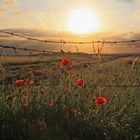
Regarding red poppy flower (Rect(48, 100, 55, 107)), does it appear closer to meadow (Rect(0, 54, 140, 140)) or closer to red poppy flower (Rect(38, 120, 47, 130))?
meadow (Rect(0, 54, 140, 140))

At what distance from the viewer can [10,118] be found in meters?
7.07

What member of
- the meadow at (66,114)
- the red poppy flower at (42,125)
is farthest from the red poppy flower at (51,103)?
the red poppy flower at (42,125)

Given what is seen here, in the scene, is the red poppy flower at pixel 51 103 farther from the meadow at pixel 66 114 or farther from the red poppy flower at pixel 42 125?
the red poppy flower at pixel 42 125

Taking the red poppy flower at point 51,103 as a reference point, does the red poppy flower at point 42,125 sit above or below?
below

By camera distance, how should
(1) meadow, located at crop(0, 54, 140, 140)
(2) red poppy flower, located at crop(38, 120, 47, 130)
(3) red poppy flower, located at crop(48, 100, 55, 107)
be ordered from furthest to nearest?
(3) red poppy flower, located at crop(48, 100, 55, 107) → (1) meadow, located at crop(0, 54, 140, 140) → (2) red poppy flower, located at crop(38, 120, 47, 130)

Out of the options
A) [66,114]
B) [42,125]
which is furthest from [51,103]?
[42,125]

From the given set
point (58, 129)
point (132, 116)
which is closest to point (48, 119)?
point (58, 129)

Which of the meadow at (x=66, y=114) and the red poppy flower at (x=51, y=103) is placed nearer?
the meadow at (x=66, y=114)

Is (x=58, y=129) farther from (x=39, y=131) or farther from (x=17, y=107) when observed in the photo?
(x=17, y=107)

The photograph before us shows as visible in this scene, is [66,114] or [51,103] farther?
[51,103]

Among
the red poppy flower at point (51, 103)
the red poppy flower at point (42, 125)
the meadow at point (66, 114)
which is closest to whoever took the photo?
the red poppy flower at point (42, 125)

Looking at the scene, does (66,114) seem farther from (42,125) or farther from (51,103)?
(42,125)

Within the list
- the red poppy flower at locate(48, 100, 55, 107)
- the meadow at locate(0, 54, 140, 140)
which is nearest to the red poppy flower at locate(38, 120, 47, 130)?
the meadow at locate(0, 54, 140, 140)

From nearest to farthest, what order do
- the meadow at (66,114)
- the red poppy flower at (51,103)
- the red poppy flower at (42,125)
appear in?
1. the red poppy flower at (42,125)
2. the meadow at (66,114)
3. the red poppy flower at (51,103)
